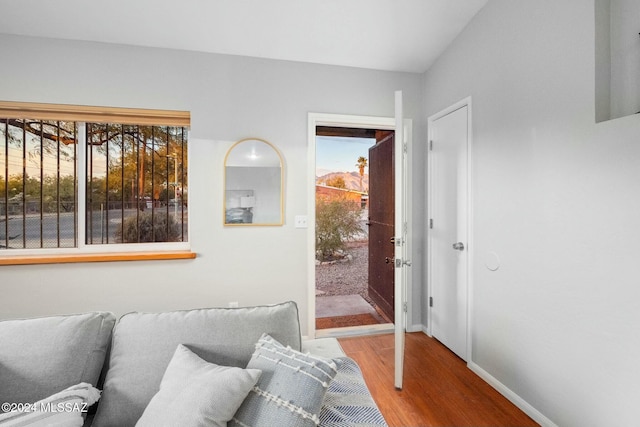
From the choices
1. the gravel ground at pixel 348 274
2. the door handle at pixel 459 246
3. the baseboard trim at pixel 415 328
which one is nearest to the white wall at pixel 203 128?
the baseboard trim at pixel 415 328

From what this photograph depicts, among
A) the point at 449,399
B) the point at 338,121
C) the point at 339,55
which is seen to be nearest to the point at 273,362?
the point at 449,399

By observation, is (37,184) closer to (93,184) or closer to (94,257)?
(93,184)

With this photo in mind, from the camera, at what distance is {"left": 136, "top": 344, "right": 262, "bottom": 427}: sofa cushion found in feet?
3.11

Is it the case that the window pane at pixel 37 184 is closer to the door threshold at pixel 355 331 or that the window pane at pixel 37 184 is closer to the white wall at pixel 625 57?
the door threshold at pixel 355 331

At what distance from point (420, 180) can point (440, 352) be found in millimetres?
1572

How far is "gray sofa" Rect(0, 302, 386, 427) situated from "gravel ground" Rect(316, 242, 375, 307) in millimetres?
3240

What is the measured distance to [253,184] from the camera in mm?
2768

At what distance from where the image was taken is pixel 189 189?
8.79ft

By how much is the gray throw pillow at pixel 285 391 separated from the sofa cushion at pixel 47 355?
62 centimetres

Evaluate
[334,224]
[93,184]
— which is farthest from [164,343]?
[334,224]

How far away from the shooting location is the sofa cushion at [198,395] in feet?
3.11

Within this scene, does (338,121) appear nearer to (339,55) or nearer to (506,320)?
(339,55)

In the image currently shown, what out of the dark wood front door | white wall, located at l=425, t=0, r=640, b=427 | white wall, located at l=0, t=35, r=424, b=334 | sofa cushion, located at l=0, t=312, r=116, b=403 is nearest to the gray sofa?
sofa cushion, located at l=0, t=312, r=116, b=403

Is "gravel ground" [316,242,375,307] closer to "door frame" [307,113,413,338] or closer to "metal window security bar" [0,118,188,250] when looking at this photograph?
"door frame" [307,113,413,338]
